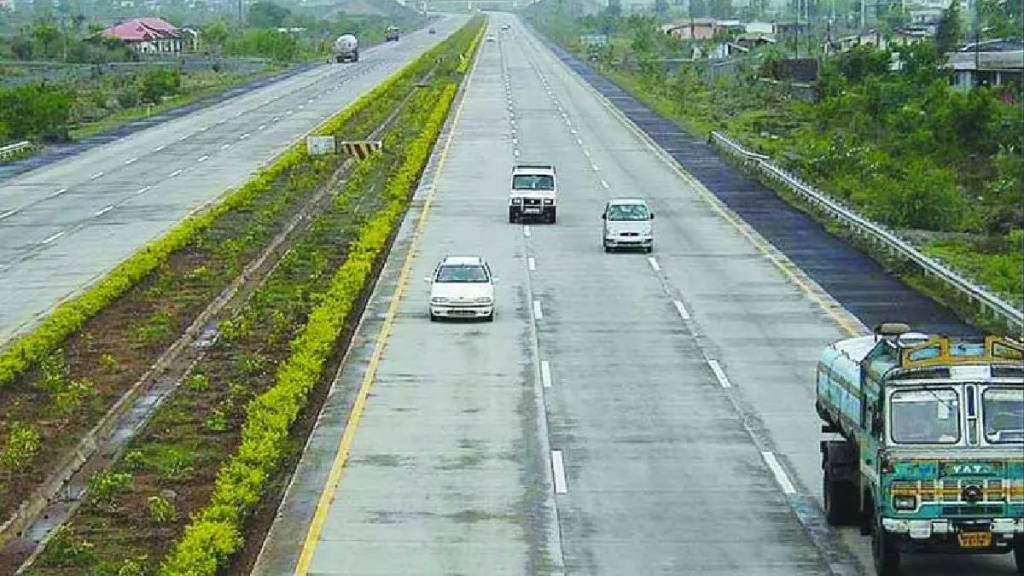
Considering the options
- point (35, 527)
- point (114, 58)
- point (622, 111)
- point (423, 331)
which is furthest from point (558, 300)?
point (114, 58)

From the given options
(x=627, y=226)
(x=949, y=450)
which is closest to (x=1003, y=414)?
(x=949, y=450)

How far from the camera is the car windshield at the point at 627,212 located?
5506cm

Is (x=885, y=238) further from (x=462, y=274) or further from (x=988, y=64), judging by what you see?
(x=988, y=64)

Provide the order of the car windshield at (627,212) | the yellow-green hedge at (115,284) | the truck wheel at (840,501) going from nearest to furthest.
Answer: the truck wheel at (840,501) → the yellow-green hedge at (115,284) → the car windshield at (627,212)

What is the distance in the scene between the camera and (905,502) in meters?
21.3

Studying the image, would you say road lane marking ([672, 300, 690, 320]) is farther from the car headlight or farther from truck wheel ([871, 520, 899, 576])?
the car headlight

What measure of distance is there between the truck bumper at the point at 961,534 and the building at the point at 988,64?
61.9 meters

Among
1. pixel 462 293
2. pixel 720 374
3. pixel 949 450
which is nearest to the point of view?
pixel 949 450

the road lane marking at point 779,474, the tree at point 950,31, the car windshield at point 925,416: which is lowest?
the road lane marking at point 779,474

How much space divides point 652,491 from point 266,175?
162 feet

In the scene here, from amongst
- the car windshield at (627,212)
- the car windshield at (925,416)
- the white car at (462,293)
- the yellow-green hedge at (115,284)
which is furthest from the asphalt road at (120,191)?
the car windshield at (925,416)

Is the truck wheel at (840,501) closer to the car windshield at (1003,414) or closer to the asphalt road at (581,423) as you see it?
the asphalt road at (581,423)

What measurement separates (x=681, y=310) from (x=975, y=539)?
78.2ft

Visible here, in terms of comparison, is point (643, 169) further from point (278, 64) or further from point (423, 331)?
point (278, 64)
